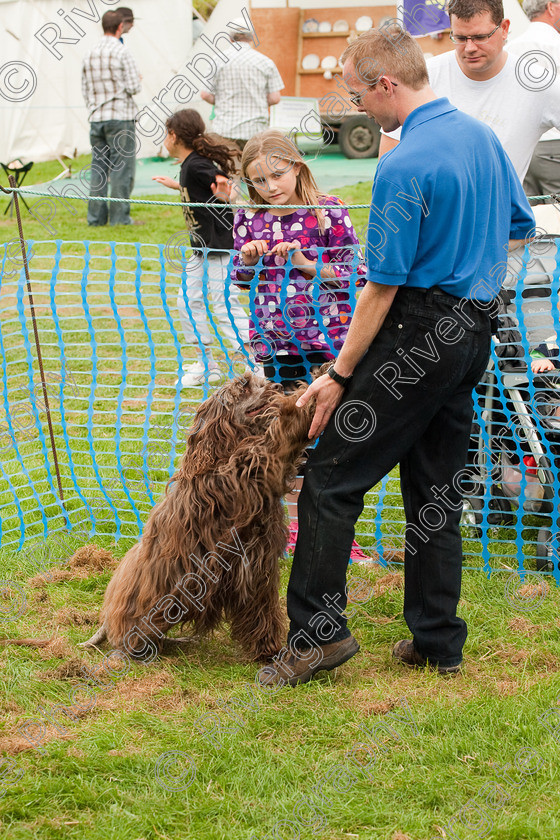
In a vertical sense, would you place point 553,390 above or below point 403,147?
below

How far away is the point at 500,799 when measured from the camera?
2.59m

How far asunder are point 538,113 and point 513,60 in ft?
1.07

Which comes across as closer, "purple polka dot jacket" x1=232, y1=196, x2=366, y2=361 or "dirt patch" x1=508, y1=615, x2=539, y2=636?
"dirt patch" x1=508, y1=615, x2=539, y2=636

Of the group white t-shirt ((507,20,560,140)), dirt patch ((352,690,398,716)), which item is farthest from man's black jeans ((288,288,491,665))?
white t-shirt ((507,20,560,140))

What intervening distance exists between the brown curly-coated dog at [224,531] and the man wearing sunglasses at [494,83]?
5.50ft

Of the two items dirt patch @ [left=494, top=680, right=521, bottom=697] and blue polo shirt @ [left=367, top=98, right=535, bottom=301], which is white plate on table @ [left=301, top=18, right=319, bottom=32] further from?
dirt patch @ [left=494, top=680, right=521, bottom=697]

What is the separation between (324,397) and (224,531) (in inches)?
25.0

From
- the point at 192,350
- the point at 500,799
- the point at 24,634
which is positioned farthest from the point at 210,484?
the point at 192,350

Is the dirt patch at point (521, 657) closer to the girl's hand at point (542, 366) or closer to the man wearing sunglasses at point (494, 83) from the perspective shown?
the girl's hand at point (542, 366)

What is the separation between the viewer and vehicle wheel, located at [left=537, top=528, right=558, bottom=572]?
13.5ft

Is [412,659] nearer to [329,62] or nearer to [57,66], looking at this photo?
[57,66]

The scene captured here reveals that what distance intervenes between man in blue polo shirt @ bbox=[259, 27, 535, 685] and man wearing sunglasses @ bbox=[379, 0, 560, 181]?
133 centimetres

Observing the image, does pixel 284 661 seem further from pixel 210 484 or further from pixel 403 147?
pixel 403 147

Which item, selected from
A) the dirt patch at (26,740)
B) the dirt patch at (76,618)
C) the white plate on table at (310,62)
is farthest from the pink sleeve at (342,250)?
the white plate on table at (310,62)
